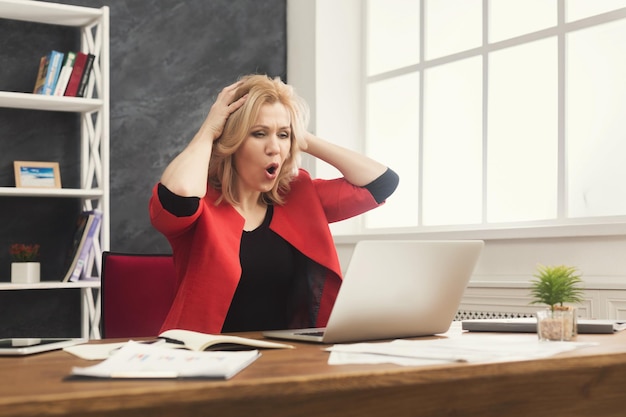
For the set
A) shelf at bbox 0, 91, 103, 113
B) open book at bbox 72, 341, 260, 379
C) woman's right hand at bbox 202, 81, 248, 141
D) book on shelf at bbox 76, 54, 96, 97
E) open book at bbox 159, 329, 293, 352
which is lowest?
open book at bbox 159, 329, 293, 352

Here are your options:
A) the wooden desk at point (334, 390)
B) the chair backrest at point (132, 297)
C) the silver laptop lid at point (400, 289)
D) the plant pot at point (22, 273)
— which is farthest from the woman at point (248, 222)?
the plant pot at point (22, 273)

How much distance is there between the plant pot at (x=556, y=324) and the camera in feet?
4.99

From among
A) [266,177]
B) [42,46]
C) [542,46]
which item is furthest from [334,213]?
[42,46]

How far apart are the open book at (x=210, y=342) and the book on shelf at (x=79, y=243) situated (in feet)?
7.89

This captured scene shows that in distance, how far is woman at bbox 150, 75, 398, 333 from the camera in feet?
7.22

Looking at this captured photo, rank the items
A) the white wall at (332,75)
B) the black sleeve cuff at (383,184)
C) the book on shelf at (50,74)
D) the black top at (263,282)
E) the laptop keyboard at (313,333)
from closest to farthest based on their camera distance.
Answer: the laptop keyboard at (313,333)
the black top at (263,282)
the black sleeve cuff at (383,184)
the book on shelf at (50,74)
the white wall at (332,75)

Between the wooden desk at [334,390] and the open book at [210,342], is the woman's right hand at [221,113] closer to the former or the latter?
the open book at [210,342]

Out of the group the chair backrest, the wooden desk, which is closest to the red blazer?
the chair backrest

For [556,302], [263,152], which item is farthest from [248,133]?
[556,302]

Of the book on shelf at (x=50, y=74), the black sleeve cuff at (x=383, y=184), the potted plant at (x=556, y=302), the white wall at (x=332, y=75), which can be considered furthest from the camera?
the white wall at (x=332, y=75)

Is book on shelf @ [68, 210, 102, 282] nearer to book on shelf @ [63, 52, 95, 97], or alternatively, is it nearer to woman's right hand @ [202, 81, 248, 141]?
book on shelf @ [63, 52, 95, 97]

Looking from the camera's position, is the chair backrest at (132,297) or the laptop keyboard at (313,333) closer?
the laptop keyboard at (313,333)

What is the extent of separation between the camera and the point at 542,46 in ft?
11.5

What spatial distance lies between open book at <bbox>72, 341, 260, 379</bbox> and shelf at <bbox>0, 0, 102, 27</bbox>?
2854 millimetres
